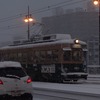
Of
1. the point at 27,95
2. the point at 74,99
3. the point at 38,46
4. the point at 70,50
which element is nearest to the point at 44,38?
the point at 38,46

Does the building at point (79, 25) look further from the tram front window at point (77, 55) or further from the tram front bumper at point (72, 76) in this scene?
the tram front bumper at point (72, 76)

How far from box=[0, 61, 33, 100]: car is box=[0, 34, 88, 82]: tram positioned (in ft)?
61.9

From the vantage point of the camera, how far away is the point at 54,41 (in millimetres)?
38344

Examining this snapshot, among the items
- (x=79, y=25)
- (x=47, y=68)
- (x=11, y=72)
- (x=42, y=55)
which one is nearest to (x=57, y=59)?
(x=47, y=68)

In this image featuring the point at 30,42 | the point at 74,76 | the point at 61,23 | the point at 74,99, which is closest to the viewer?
the point at 74,99

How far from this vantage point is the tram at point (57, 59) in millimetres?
37188

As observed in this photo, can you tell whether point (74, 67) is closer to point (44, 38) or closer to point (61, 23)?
point (44, 38)

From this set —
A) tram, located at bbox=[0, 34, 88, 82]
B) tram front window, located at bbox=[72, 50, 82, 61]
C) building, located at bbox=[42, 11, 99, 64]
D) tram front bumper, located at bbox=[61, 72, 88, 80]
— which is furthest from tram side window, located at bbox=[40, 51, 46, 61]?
building, located at bbox=[42, 11, 99, 64]

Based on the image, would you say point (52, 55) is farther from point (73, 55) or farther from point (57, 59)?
point (73, 55)

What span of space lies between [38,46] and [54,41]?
2.13 m

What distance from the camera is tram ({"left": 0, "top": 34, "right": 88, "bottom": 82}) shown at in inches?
1464

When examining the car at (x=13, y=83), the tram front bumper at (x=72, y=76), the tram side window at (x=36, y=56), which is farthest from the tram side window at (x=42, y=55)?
the car at (x=13, y=83)

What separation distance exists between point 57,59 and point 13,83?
66.2ft

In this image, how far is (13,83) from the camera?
17.5 m
